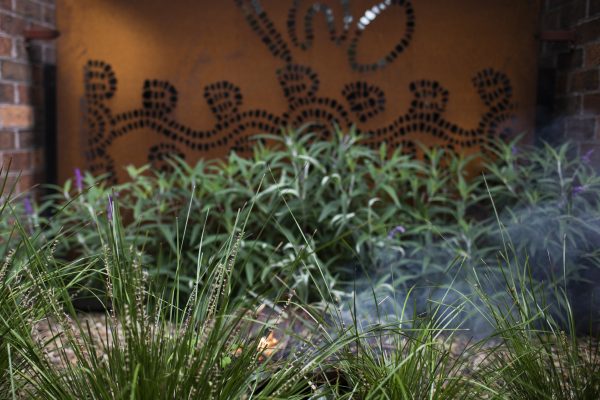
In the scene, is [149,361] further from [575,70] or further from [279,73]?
[575,70]

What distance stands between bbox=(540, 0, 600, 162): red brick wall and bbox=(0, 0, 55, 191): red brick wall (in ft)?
8.74

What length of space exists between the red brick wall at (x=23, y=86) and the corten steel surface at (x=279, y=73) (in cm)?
11

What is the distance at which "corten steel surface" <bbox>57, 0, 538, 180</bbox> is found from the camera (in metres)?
3.24

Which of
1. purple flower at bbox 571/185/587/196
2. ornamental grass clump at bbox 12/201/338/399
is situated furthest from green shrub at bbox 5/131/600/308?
ornamental grass clump at bbox 12/201/338/399

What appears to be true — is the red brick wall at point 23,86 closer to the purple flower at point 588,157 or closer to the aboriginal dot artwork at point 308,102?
the aboriginal dot artwork at point 308,102

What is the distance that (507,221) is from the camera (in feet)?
8.68

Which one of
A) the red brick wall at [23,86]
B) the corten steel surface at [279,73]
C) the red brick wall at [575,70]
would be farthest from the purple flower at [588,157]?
the red brick wall at [23,86]

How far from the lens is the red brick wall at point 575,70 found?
9.02ft

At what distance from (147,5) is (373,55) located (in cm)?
126

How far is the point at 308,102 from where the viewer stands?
3307 mm

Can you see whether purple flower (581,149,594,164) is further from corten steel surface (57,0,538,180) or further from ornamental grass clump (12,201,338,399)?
ornamental grass clump (12,201,338,399)

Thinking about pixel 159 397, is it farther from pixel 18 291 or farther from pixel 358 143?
pixel 358 143

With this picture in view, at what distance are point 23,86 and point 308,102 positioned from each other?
1.48 m

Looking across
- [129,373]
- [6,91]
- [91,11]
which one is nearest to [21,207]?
[6,91]
